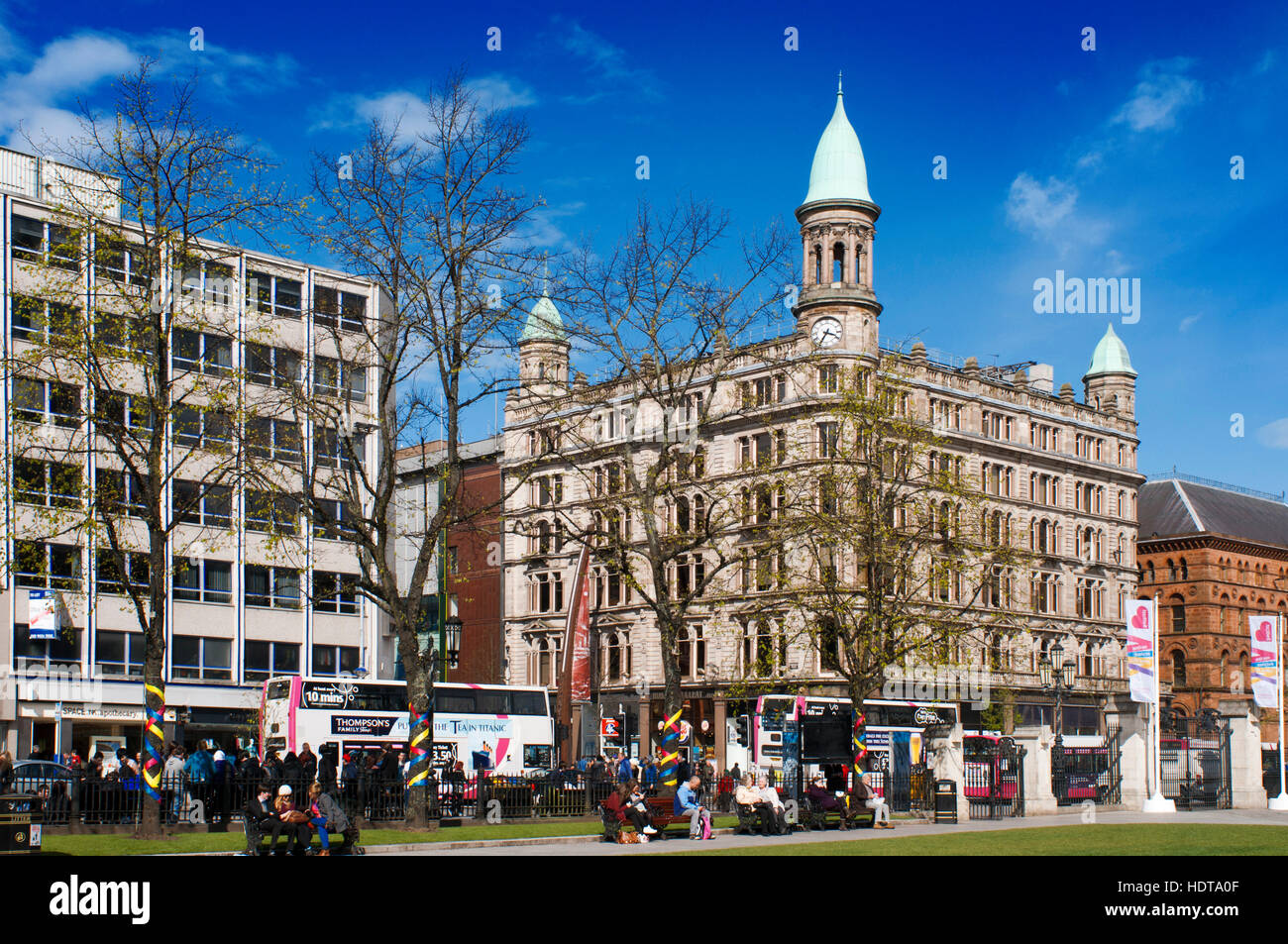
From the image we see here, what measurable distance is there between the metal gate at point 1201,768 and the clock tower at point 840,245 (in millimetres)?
30553

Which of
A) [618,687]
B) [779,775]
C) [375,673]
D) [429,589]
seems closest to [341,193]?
[779,775]

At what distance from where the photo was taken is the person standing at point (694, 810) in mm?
28422

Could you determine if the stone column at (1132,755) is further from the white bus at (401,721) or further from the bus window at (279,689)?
the bus window at (279,689)

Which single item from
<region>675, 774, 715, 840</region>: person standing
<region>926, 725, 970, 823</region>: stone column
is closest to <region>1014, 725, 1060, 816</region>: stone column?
<region>926, 725, 970, 823</region>: stone column

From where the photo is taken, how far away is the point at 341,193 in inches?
1229

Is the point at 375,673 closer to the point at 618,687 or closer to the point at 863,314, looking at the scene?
the point at 618,687

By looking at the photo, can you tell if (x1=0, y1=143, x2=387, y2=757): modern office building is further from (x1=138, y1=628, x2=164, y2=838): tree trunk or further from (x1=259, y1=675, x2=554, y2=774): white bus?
(x1=138, y1=628, x2=164, y2=838): tree trunk

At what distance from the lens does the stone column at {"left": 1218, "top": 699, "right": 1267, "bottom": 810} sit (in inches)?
1677

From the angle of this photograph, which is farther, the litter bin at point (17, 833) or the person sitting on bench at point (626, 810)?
the person sitting on bench at point (626, 810)

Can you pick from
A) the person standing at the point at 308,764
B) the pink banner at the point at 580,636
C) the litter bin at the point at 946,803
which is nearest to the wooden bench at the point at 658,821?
the person standing at the point at 308,764

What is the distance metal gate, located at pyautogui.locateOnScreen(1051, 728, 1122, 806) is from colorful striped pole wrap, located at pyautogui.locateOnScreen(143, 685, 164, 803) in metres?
24.9
